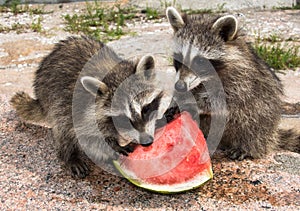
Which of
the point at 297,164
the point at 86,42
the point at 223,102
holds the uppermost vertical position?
the point at 86,42

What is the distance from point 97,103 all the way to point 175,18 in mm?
1237

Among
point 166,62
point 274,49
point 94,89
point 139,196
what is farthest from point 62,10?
point 139,196

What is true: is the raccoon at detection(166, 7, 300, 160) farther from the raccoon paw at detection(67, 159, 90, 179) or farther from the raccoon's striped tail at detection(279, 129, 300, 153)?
the raccoon paw at detection(67, 159, 90, 179)

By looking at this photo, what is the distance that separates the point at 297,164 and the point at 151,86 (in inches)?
62.8

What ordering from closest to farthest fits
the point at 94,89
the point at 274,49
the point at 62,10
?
the point at 94,89, the point at 274,49, the point at 62,10

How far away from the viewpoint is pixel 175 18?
5027 millimetres

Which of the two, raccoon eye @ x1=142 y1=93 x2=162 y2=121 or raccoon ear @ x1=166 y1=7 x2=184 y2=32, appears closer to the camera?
raccoon eye @ x1=142 y1=93 x2=162 y2=121

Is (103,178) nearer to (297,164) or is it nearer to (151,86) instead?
(151,86)

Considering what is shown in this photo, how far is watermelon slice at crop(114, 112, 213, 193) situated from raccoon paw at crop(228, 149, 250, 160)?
516 mm

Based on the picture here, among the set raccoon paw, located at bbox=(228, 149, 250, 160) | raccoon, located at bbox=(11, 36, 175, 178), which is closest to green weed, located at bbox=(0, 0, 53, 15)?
raccoon, located at bbox=(11, 36, 175, 178)

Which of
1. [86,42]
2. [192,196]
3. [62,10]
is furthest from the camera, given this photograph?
[62,10]

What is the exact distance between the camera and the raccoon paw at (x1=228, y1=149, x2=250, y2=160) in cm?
487

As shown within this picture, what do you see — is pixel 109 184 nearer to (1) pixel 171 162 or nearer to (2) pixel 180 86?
(1) pixel 171 162

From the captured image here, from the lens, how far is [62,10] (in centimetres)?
1016
